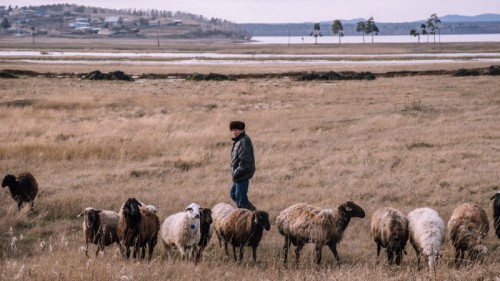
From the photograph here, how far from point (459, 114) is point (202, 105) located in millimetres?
14941

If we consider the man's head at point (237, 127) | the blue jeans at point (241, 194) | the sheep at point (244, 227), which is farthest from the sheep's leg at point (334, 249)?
the man's head at point (237, 127)

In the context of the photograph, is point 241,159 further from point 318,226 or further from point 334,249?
point 334,249

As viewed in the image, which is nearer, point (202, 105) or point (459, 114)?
point (459, 114)

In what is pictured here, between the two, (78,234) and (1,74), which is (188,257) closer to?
(78,234)

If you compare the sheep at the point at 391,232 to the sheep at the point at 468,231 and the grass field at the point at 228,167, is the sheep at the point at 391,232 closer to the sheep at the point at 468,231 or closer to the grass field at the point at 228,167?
the grass field at the point at 228,167

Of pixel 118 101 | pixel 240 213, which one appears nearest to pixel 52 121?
pixel 118 101

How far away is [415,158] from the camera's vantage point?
19.3 m

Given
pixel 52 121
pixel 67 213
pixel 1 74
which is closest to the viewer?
pixel 67 213

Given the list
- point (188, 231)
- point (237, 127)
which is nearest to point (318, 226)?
point (188, 231)

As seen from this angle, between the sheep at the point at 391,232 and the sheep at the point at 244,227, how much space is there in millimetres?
2026

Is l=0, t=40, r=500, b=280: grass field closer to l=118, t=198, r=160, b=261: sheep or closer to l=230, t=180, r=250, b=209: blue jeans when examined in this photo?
l=118, t=198, r=160, b=261: sheep

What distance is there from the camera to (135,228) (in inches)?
407

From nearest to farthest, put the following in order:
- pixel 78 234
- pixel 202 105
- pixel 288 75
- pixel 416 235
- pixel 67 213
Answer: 1. pixel 416 235
2. pixel 78 234
3. pixel 67 213
4. pixel 202 105
5. pixel 288 75

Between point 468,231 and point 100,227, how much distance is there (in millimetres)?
6592
